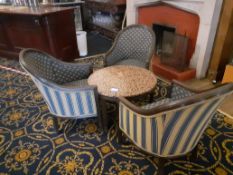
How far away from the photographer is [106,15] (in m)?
5.25

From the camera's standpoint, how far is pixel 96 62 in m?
3.83

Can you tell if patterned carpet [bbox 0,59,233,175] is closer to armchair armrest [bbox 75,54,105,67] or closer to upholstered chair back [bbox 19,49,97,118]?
upholstered chair back [bbox 19,49,97,118]

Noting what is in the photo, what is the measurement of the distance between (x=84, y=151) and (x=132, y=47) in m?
1.55

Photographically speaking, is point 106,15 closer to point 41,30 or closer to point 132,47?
point 41,30

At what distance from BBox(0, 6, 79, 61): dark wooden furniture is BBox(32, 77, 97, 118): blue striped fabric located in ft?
6.47

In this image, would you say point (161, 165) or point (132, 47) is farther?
point (132, 47)

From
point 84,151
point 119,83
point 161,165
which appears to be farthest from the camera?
point 119,83

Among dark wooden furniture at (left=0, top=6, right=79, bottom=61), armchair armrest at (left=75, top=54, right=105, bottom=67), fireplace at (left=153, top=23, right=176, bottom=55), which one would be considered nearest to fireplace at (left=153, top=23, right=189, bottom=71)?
fireplace at (left=153, top=23, right=176, bottom=55)

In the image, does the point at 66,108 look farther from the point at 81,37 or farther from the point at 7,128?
the point at 81,37

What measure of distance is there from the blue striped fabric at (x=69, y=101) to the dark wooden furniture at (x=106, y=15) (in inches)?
130

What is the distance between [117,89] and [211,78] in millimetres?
1888

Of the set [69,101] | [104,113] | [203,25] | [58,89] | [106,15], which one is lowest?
[104,113]

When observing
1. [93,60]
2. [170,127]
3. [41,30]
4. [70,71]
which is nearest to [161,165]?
[170,127]

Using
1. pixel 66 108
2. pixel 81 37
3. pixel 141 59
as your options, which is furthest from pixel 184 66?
pixel 81 37
